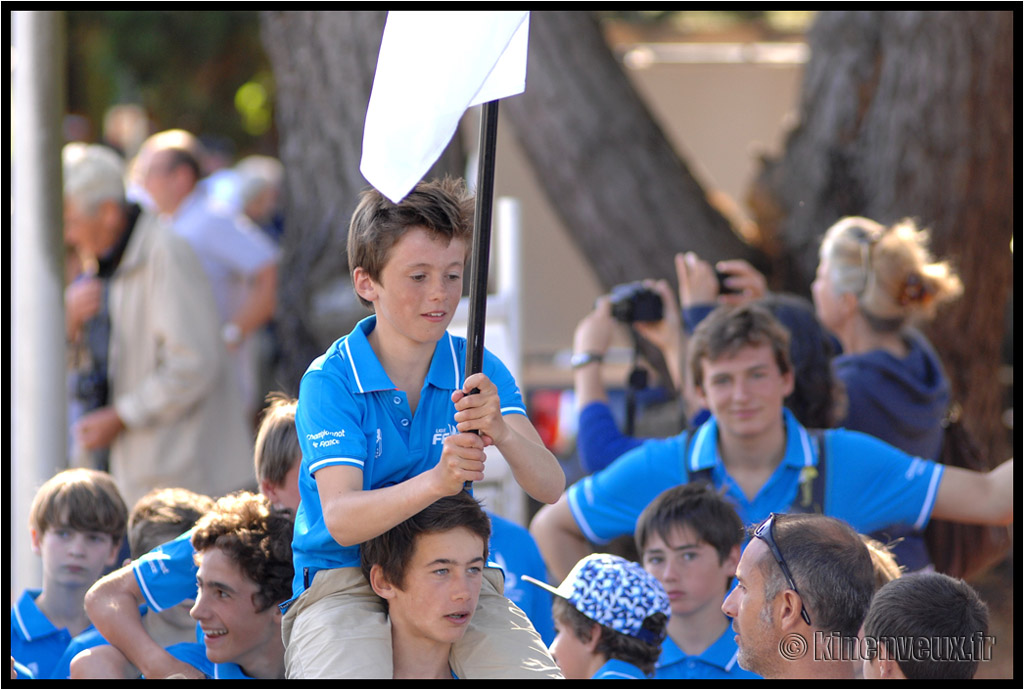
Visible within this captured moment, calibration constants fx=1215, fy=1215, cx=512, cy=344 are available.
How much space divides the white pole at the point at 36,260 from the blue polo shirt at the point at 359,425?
196 centimetres

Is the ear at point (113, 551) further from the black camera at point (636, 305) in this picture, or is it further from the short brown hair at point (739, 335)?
the black camera at point (636, 305)

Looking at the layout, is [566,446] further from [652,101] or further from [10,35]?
[10,35]

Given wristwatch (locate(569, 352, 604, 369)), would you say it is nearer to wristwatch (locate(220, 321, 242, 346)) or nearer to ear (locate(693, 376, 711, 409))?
ear (locate(693, 376, 711, 409))

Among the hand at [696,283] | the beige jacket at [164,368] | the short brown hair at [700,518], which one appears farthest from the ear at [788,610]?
the beige jacket at [164,368]

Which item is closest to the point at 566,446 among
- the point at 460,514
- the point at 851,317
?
the point at 851,317

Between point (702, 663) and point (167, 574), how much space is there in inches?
51.1

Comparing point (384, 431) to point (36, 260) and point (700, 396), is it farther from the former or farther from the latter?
point (36, 260)

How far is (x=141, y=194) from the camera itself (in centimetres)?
760

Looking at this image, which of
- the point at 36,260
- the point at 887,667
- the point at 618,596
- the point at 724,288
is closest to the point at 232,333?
the point at 36,260

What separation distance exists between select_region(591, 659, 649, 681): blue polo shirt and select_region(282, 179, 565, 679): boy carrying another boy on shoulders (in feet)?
1.40

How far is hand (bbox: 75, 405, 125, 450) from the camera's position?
527 centimetres

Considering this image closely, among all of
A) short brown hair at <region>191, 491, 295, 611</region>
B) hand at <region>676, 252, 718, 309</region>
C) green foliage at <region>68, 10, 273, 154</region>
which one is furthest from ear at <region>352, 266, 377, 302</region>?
green foliage at <region>68, 10, 273, 154</region>

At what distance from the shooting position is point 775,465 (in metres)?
3.43

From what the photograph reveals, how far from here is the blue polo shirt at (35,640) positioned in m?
2.93
